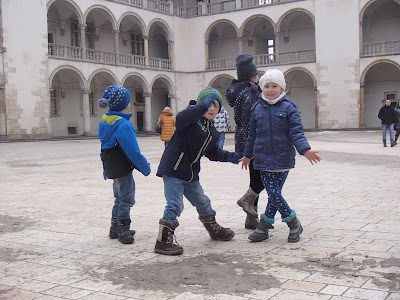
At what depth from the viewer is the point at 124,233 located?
4480 millimetres

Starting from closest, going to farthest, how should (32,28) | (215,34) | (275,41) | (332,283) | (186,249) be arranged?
(332,283), (186,249), (32,28), (275,41), (215,34)

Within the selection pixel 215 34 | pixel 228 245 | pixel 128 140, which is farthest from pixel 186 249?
pixel 215 34

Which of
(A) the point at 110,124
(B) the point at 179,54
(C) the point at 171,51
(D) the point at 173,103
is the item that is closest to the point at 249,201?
(A) the point at 110,124

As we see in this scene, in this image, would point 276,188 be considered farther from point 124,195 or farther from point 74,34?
point 74,34

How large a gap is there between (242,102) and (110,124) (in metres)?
1.36

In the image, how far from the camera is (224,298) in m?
2.94

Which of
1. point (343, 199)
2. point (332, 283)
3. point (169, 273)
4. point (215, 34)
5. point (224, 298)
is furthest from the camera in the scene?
point (215, 34)

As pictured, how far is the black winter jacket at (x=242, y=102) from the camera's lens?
485 cm

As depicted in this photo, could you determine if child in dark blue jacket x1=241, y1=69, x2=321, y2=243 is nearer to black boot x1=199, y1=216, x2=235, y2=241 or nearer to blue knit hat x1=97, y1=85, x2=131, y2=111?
black boot x1=199, y1=216, x2=235, y2=241

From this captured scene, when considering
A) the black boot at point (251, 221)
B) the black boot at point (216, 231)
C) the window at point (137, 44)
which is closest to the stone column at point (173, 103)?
the window at point (137, 44)

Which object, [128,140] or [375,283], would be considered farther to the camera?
[128,140]

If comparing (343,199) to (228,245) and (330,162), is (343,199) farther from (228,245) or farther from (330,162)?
(330,162)

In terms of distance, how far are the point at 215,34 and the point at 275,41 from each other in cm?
497

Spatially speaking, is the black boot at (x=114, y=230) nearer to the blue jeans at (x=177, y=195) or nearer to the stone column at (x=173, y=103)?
the blue jeans at (x=177, y=195)
